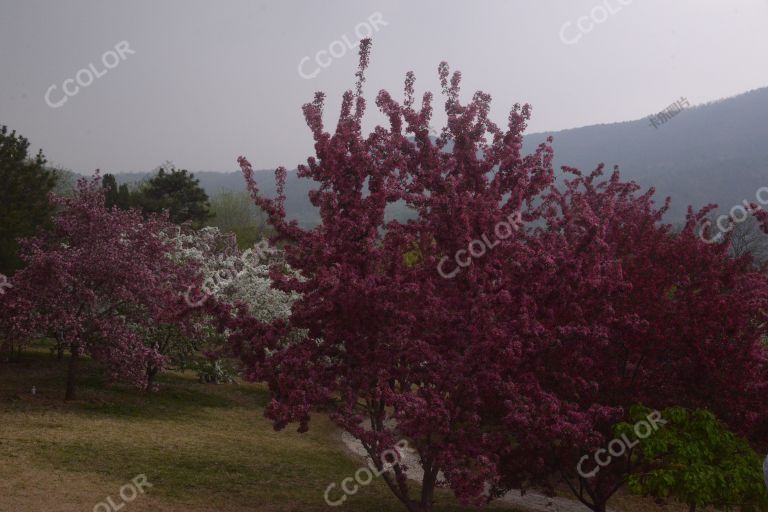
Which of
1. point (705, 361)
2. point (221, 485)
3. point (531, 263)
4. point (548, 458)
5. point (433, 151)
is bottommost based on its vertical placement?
point (221, 485)

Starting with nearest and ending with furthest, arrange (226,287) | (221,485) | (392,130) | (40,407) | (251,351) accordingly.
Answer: (251,351) < (392,130) < (221,485) < (40,407) < (226,287)

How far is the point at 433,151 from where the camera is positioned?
386 inches

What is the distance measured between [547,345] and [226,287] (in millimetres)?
16874

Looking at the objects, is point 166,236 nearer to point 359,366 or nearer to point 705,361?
point 359,366

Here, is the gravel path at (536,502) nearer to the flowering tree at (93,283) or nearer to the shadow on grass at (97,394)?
the flowering tree at (93,283)

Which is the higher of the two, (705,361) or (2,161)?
(2,161)

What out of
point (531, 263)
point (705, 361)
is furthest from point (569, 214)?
point (705, 361)

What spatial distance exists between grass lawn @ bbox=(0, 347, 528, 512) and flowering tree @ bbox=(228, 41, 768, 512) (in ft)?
12.7

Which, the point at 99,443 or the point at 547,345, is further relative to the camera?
the point at 99,443

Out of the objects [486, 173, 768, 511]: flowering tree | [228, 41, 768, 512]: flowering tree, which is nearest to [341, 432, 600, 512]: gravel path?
[486, 173, 768, 511]: flowering tree

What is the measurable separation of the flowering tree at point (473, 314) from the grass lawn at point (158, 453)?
12.7 feet

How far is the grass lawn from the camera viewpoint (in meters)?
11.5

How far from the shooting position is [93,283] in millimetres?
18422

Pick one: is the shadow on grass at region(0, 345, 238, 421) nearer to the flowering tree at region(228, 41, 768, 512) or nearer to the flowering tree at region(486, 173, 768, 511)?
the flowering tree at region(228, 41, 768, 512)
